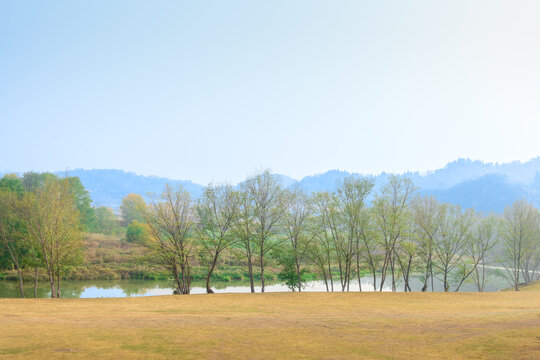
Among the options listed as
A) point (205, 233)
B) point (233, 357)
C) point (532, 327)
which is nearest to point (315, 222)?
point (205, 233)

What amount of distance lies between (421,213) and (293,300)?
21.5 metres

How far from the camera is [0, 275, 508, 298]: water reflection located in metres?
44.2

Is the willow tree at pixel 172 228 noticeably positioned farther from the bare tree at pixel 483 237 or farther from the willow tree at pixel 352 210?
the bare tree at pixel 483 237

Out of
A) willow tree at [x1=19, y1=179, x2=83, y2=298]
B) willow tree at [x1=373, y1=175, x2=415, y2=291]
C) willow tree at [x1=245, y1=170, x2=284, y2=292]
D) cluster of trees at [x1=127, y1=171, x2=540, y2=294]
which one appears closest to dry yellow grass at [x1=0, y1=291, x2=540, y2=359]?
willow tree at [x1=19, y1=179, x2=83, y2=298]

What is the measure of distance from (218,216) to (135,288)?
20.8m

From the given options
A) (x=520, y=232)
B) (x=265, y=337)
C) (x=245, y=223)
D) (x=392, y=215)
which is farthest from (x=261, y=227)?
(x=520, y=232)

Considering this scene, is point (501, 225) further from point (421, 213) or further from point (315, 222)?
point (315, 222)

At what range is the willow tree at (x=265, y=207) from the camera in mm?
36750

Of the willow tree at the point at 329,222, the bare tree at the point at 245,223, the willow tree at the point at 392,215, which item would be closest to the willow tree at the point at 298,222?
the willow tree at the point at 329,222

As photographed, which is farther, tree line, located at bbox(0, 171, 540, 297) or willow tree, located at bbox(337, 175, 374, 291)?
willow tree, located at bbox(337, 175, 374, 291)

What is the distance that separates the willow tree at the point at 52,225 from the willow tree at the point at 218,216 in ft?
39.2

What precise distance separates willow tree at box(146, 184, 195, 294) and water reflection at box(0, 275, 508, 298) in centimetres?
1140

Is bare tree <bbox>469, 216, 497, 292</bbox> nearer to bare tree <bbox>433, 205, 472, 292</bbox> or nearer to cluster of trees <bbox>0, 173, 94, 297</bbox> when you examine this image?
bare tree <bbox>433, 205, 472, 292</bbox>

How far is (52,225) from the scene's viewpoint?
33.7 meters
